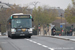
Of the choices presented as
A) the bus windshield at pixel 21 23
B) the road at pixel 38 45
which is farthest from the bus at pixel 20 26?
the road at pixel 38 45

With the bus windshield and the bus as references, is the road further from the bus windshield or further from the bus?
the bus windshield

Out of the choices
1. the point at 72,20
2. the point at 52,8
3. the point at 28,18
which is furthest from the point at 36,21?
Result: the point at 28,18

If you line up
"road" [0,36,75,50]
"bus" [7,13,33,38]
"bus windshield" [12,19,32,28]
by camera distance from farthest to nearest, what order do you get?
"bus windshield" [12,19,32,28], "bus" [7,13,33,38], "road" [0,36,75,50]

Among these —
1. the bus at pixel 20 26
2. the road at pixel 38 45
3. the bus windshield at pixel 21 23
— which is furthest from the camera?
the bus windshield at pixel 21 23

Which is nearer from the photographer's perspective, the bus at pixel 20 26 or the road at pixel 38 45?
the road at pixel 38 45

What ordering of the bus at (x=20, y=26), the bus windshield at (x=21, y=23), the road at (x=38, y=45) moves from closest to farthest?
the road at (x=38, y=45) → the bus at (x=20, y=26) → the bus windshield at (x=21, y=23)

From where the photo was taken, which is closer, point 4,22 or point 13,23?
point 13,23

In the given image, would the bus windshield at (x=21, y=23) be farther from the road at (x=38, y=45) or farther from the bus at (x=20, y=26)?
the road at (x=38, y=45)

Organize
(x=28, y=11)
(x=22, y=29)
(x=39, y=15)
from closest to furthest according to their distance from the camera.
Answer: (x=22, y=29) → (x=39, y=15) → (x=28, y=11)

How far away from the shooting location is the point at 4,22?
88375mm

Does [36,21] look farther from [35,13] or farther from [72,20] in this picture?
[72,20]

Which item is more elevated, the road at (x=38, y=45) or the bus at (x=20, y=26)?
the bus at (x=20, y=26)

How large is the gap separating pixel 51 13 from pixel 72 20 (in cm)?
1459

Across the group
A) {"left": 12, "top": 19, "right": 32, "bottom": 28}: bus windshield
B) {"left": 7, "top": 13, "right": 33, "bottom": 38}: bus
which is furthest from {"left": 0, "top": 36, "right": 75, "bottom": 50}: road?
{"left": 12, "top": 19, "right": 32, "bottom": 28}: bus windshield
